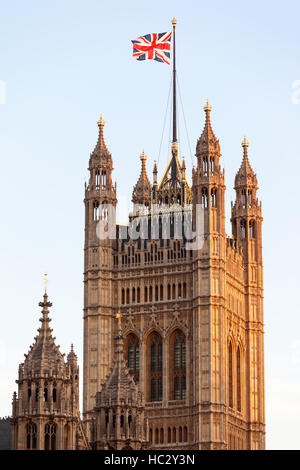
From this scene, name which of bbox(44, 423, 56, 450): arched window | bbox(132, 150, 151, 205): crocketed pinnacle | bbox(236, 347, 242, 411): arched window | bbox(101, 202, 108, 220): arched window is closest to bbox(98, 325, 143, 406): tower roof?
bbox(44, 423, 56, 450): arched window

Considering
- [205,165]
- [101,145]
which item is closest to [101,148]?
[101,145]

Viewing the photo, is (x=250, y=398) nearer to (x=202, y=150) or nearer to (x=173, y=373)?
(x=173, y=373)

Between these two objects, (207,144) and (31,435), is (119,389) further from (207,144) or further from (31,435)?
(207,144)

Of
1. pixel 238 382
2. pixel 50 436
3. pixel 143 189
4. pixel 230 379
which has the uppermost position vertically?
pixel 143 189

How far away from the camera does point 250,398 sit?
470 ft

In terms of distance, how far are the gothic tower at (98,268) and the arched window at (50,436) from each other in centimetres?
4497

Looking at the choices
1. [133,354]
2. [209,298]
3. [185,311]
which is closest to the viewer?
[209,298]

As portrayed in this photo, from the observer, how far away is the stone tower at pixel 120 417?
96938 millimetres

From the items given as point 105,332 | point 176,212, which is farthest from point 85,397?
point 176,212

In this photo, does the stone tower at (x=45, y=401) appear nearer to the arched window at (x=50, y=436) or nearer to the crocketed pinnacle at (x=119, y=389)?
the arched window at (x=50, y=436)

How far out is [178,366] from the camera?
139 meters

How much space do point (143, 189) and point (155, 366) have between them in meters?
15.8

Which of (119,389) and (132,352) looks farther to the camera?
(132,352)
